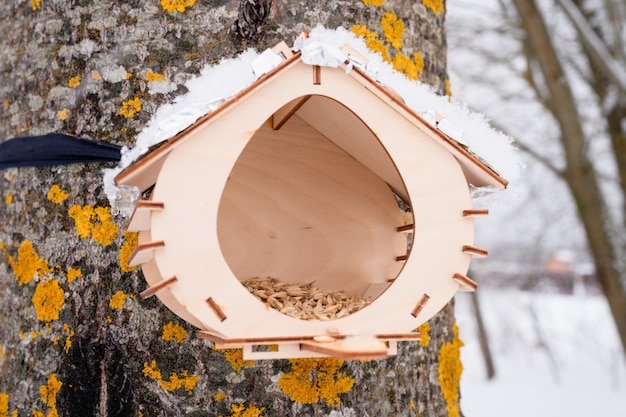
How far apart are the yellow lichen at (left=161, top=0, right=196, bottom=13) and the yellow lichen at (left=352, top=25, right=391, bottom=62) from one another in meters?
0.32

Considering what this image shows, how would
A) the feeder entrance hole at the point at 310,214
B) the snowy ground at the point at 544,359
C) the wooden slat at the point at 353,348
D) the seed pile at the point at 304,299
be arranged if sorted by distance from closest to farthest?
the wooden slat at the point at 353,348 < the seed pile at the point at 304,299 < the feeder entrance hole at the point at 310,214 < the snowy ground at the point at 544,359

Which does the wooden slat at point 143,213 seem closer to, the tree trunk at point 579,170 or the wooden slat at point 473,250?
the wooden slat at point 473,250

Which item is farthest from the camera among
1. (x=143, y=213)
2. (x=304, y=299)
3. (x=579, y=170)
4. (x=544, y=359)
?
(x=544, y=359)

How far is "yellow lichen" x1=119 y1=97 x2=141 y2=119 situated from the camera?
124 centimetres

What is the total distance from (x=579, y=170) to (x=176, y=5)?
4.30m

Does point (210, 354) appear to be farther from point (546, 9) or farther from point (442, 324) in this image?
point (546, 9)

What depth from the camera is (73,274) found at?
4.04 ft

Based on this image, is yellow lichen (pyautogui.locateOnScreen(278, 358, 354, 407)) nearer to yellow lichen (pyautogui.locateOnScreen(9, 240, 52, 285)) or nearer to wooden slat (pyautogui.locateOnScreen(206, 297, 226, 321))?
wooden slat (pyautogui.locateOnScreen(206, 297, 226, 321))

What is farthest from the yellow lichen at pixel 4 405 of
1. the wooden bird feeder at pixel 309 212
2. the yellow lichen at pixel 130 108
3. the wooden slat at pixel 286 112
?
the wooden slat at pixel 286 112

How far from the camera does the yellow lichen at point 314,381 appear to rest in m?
1.23

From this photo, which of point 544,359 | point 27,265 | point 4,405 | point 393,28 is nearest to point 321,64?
point 393,28

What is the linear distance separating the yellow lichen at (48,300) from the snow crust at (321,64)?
0.89 ft

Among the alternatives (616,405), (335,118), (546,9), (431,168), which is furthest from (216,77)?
(616,405)

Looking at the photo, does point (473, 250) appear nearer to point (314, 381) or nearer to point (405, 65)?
point (314, 381)
